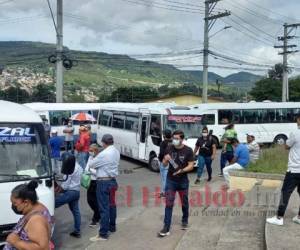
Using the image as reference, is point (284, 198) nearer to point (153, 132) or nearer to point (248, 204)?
point (248, 204)

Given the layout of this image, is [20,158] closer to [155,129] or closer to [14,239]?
[14,239]

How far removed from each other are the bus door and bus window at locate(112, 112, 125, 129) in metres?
2.58

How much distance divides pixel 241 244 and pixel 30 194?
12.9 feet

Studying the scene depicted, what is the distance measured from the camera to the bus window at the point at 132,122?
20406mm

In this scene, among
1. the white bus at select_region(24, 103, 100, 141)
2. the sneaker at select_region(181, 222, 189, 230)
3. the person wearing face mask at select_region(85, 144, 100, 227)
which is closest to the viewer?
the sneaker at select_region(181, 222, 189, 230)

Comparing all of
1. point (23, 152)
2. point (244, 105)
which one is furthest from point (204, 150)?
point (244, 105)

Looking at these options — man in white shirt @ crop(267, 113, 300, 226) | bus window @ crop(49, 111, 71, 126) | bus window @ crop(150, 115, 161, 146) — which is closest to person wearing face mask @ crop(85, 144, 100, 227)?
man in white shirt @ crop(267, 113, 300, 226)

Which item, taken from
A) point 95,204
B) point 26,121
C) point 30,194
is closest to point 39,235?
point 30,194

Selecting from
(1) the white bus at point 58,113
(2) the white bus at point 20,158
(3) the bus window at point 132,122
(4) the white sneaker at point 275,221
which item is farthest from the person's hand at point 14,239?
(1) the white bus at point 58,113

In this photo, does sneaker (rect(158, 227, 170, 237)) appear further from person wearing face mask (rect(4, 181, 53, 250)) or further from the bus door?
the bus door

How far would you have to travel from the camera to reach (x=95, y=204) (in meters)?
9.30

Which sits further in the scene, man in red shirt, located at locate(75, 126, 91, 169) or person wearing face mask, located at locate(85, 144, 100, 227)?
man in red shirt, located at locate(75, 126, 91, 169)

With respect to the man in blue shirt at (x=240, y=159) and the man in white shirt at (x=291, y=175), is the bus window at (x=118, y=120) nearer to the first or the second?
the man in blue shirt at (x=240, y=159)

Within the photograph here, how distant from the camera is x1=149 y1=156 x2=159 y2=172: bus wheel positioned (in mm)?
17997
